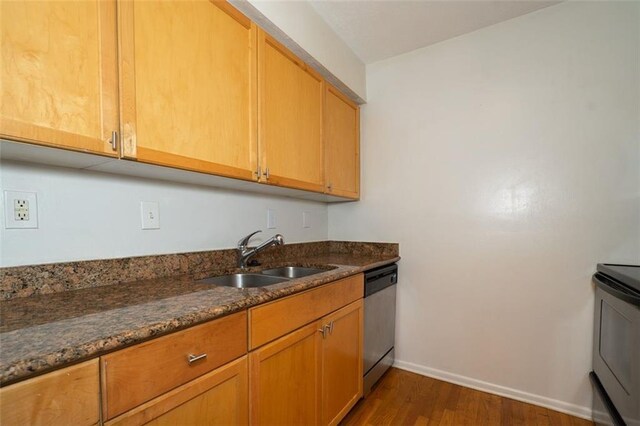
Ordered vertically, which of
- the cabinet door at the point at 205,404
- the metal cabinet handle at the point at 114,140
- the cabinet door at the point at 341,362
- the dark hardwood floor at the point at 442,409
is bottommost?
the dark hardwood floor at the point at 442,409

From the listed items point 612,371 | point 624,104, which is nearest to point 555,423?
point 612,371

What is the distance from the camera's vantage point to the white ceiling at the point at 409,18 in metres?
1.71

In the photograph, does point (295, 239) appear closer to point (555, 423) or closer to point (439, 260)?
point (439, 260)

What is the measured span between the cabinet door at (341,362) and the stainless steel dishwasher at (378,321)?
11 cm

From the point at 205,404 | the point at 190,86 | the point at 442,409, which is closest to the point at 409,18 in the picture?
the point at 190,86

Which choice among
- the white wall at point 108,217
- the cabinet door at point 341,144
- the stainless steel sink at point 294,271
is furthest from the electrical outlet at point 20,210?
the cabinet door at point 341,144

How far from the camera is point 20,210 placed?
952mm

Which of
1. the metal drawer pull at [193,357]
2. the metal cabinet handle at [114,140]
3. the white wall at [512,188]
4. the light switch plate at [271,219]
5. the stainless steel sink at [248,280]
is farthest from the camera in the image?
the light switch plate at [271,219]

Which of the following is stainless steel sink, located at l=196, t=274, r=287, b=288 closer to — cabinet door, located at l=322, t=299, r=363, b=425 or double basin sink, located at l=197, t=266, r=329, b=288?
double basin sink, located at l=197, t=266, r=329, b=288

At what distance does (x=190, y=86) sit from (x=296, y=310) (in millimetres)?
1003

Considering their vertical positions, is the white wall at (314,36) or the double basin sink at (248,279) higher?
the white wall at (314,36)

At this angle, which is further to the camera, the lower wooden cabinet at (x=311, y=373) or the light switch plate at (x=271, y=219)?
the light switch plate at (x=271, y=219)

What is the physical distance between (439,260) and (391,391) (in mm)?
964

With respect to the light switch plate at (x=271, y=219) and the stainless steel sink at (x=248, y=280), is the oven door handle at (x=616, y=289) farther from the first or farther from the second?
the light switch plate at (x=271, y=219)
